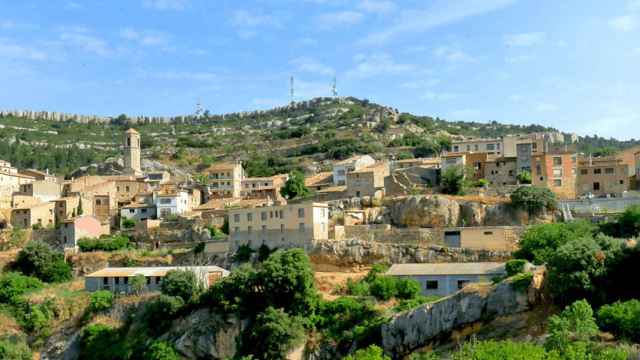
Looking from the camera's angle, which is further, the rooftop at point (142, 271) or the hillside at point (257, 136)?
the hillside at point (257, 136)

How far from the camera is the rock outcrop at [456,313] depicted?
35.7m

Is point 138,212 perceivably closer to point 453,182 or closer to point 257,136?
point 453,182

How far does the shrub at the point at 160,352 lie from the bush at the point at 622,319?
77.7 ft

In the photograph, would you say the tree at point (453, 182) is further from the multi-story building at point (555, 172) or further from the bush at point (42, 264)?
the bush at point (42, 264)

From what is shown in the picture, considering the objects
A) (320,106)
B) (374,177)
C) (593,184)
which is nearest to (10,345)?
(374,177)

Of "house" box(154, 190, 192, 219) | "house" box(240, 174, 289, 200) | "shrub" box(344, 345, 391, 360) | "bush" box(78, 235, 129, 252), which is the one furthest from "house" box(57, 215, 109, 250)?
"shrub" box(344, 345, 391, 360)

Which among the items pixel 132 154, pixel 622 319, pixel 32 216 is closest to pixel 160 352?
pixel 622 319

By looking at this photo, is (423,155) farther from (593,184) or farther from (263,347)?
(263,347)

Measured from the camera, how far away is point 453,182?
58.3 metres

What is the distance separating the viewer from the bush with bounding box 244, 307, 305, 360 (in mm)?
41719

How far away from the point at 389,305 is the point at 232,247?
53.0 ft

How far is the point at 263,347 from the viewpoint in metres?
42.4

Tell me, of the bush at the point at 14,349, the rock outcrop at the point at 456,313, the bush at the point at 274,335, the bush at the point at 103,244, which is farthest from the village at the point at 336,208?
the bush at the point at 274,335

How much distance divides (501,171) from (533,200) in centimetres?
1168
